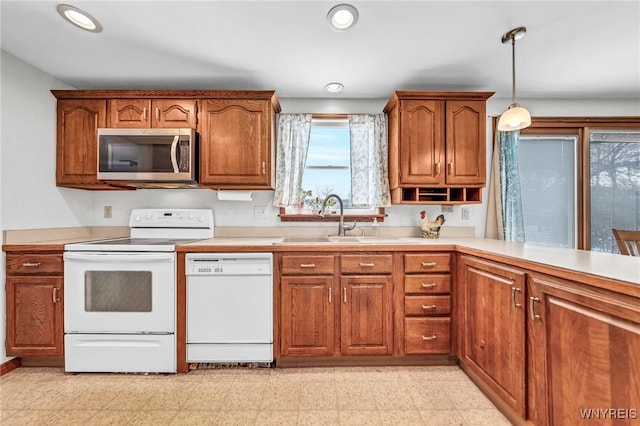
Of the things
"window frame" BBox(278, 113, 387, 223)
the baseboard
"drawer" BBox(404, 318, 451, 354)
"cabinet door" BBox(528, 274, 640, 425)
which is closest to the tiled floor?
the baseboard

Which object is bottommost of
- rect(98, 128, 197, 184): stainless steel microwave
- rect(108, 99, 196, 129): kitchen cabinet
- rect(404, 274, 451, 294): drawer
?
rect(404, 274, 451, 294): drawer

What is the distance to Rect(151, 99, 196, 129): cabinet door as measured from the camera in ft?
8.27

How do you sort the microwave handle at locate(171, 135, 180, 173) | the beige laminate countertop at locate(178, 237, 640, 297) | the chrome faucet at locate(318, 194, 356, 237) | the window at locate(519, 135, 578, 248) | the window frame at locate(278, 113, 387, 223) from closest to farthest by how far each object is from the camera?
the beige laminate countertop at locate(178, 237, 640, 297), the microwave handle at locate(171, 135, 180, 173), the chrome faucet at locate(318, 194, 356, 237), the window frame at locate(278, 113, 387, 223), the window at locate(519, 135, 578, 248)

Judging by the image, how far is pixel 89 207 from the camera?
287 centimetres

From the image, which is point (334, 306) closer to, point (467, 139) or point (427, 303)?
point (427, 303)

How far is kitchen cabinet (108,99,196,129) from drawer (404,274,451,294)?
6.94 feet

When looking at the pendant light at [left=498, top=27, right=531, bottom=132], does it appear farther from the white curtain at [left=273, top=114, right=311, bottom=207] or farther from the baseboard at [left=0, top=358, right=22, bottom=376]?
the baseboard at [left=0, top=358, right=22, bottom=376]

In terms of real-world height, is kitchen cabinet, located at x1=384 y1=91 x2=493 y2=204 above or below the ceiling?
below

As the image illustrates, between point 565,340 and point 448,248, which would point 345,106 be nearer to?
point 448,248

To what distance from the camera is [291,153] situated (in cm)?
286

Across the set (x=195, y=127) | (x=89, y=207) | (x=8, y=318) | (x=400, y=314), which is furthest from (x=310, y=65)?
(x=8, y=318)

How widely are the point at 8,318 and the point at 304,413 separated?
2163mm

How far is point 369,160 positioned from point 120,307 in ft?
7.62

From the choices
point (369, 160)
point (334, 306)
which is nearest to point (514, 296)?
point (334, 306)
